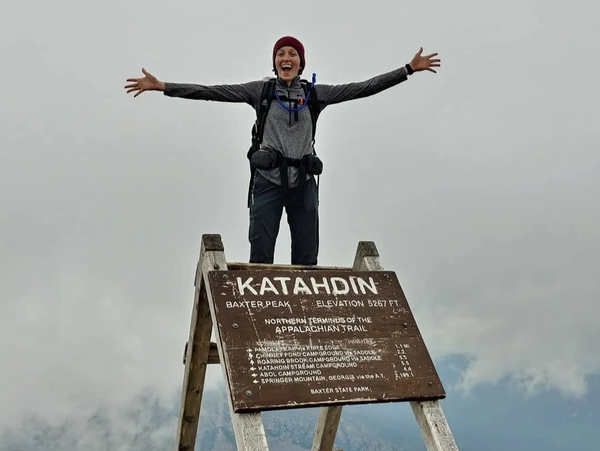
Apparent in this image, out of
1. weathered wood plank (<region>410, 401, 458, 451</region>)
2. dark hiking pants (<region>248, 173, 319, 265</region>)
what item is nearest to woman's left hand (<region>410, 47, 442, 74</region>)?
dark hiking pants (<region>248, 173, 319, 265</region>)

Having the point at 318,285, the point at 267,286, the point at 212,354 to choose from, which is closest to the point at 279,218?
the point at 318,285

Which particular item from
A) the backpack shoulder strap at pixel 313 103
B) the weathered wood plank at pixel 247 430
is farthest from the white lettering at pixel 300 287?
the backpack shoulder strap at pixel 313 103

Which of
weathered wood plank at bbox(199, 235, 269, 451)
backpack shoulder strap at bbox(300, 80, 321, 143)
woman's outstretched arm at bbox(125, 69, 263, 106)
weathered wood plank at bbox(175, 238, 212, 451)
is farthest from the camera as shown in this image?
backpack shoulder strap at bbox(300, 80, 321, 143)

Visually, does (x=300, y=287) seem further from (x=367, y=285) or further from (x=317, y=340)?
(x=367, y=285)

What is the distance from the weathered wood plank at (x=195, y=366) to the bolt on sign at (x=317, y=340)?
80 centimetres

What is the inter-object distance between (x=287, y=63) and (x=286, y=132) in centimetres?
87

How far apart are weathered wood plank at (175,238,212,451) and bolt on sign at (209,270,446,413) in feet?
2.63

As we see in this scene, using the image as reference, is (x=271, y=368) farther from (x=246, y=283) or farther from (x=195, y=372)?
(x=195, y=372)

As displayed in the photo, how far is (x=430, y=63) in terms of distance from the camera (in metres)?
7.25

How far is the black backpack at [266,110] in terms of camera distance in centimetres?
700

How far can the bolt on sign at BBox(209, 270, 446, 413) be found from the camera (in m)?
4.86

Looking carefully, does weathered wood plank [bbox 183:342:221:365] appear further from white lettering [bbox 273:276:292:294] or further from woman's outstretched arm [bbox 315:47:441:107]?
woman's outstretched arm [bbox 315:47:441:107]

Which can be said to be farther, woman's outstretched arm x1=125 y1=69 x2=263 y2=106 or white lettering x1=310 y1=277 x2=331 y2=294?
woman's outstretched arm x1=125 y1=69 x2=263 y2=106

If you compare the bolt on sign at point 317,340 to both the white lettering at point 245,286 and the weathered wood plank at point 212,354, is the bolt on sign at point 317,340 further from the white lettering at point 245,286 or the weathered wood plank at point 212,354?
the weathered wood plank at point 212,354
